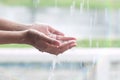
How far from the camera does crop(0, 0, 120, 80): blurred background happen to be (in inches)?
56.2

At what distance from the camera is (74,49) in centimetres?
149

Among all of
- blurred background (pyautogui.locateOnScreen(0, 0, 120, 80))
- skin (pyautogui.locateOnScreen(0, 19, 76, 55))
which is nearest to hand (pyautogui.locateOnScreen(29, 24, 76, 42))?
skin (pyautogui.locateOnScreen(0, 19, 76, 55))

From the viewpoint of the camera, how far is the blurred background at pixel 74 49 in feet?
4.69

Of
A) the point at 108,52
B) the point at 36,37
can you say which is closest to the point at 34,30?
the point at 36,37

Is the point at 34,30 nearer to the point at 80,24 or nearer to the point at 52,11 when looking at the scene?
the point at 80,24

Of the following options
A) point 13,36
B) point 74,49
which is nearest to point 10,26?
point 13,36

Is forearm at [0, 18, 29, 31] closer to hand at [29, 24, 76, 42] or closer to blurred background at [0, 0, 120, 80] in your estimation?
hand at [29, 24, 76, 42]

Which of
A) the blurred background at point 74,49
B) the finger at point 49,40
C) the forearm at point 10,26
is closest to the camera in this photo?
the finger at point 49,40

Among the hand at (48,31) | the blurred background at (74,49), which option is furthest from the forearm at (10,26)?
the blurred background at (74,49)

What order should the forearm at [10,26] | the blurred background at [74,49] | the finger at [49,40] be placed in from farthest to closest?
1. the blurred background at [74,49]
2. the forearm at [10,26]
3. the finger at [49,40]

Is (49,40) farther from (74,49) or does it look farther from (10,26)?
(74,49)

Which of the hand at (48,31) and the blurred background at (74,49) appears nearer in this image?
the hand at (48,31)

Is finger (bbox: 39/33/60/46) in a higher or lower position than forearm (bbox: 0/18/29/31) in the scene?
lower

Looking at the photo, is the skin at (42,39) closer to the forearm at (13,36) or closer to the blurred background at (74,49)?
the forearm at (13,36)
